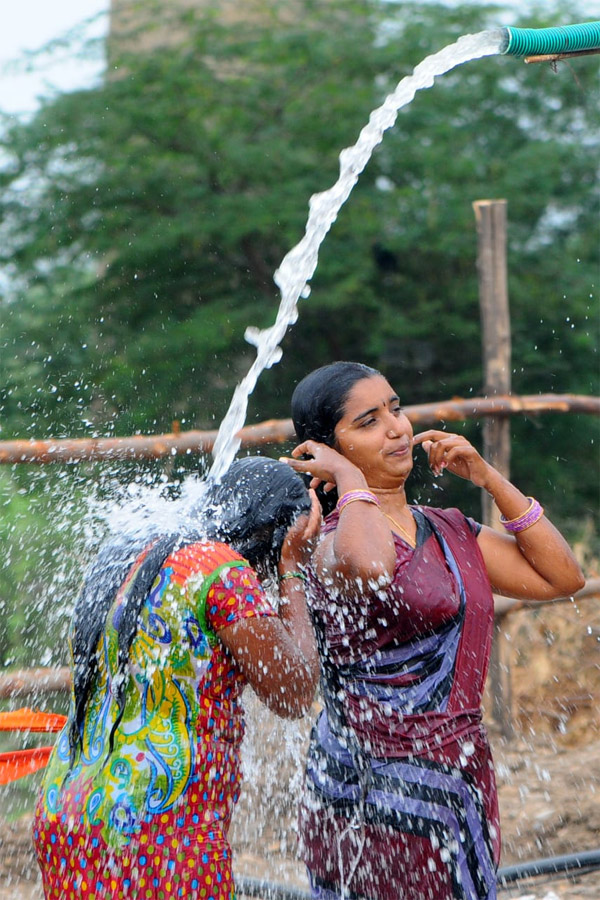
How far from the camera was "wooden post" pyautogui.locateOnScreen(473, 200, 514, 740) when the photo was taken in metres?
5.56

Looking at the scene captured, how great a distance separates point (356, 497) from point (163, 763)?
726 mm

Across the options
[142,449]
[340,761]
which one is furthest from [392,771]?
[142,449]

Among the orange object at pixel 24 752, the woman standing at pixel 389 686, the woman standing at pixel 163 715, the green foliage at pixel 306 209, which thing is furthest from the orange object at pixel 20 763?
the green foliage at pixel 306 209

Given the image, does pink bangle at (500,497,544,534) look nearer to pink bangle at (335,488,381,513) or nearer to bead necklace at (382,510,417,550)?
bead necklace at (382,510,417,550)

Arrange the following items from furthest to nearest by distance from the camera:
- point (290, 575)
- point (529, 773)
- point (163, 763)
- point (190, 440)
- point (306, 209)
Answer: point (306, 209)
point (529, 773)
point (190, 440)
point (290, 575)
point (163, 763)

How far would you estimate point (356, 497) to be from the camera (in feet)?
7.91

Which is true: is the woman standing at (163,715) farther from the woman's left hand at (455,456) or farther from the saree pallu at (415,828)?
the woman's left hand at (455,456)

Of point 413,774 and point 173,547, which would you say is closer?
point 173,547

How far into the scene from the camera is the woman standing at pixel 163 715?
2.03 metres

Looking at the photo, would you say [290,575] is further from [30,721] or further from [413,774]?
[30,721]

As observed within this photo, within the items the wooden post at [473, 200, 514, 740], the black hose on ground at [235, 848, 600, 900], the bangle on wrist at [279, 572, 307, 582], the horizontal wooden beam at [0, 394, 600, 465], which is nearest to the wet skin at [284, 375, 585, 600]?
the bangle on wrist at [279, 572, 307, 582]

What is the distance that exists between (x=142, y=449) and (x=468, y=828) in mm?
2652

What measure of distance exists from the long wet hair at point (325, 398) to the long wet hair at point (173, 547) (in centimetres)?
30

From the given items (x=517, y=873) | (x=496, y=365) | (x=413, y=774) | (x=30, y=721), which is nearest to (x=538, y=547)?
(x=413, y=774)
